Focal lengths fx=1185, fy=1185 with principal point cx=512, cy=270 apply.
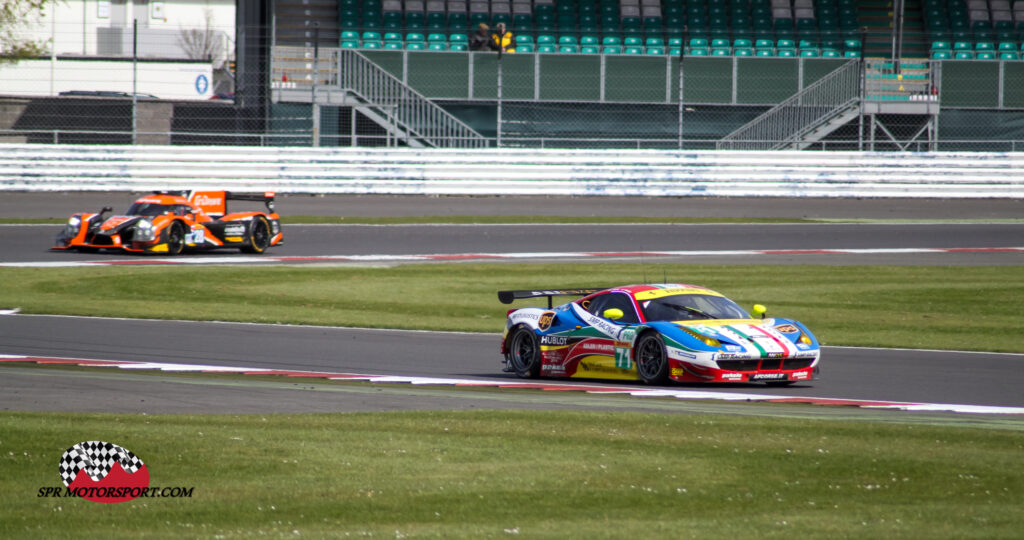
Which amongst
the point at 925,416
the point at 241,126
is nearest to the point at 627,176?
the point at 241,126

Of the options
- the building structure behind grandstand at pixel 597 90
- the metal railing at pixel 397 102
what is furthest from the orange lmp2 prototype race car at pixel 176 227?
the metal railing at pixel 397 102

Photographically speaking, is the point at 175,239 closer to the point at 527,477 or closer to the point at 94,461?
the point at 94,461

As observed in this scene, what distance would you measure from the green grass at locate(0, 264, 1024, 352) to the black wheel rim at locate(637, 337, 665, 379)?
3688 millimetres

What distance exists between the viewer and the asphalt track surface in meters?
9.66

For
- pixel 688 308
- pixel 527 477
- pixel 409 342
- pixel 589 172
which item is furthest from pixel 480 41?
pixel 527 477

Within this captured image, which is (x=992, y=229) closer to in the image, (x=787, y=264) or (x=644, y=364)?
(x=787, y=264)

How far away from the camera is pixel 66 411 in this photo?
859 centimetres

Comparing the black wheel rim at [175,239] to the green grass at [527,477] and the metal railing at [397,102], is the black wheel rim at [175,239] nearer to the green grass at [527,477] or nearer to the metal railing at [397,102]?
the metal railing at [397,102]

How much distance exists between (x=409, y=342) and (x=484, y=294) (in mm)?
4245

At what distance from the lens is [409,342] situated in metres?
13.7

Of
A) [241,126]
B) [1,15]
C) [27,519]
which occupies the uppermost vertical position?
[1,15]

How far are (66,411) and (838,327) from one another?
980 cm

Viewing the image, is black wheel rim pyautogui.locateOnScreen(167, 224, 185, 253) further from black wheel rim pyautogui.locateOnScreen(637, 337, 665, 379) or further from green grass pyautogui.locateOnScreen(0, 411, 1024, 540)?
green grass pyautogui.locateOnScreen(0, 411, 1024, 540)

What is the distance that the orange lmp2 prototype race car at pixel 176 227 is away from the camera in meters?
21.2
